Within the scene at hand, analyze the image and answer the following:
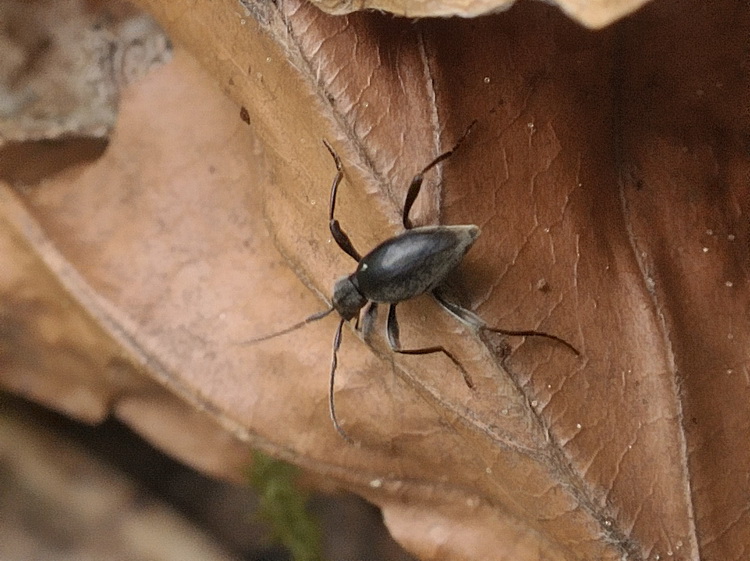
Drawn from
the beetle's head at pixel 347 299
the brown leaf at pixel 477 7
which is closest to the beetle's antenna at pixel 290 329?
the beetle's head at pixel 347 299

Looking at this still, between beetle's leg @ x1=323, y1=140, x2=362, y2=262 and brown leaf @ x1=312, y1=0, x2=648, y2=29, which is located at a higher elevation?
brown leaf @ x1=312, y1=0, x2=648, y2=29

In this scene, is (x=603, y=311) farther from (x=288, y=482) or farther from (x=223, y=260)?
(x=288, y=482)

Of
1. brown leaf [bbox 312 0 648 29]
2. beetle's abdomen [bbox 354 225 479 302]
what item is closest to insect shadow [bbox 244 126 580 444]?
beetle's abdomen [bbox 354 225 479 302]

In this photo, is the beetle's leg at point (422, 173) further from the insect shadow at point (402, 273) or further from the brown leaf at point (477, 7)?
the brown leaf at point (477, 7)

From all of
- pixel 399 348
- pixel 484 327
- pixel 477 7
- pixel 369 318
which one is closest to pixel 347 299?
pixel 369 318

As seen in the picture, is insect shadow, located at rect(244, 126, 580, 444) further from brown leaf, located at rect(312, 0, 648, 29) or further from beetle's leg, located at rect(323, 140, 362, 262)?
brown leaf, located at rect(312, 0, 648, 29)

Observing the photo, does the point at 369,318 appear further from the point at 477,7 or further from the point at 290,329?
the point at 477,7
